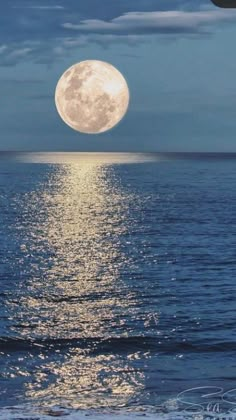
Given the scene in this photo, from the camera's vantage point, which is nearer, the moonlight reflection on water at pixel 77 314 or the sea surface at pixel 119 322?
the sea surface at pixel 119 322

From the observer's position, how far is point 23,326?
40.3 meters

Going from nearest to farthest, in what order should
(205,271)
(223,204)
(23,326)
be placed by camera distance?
(23,326) → (205,271) → (223,204)

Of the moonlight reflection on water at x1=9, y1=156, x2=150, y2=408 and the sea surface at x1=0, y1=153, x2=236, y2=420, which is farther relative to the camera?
the moonlight reflection on water at x1=9, y1=156, x2=150, y2=408

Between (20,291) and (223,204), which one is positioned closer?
(20,291)

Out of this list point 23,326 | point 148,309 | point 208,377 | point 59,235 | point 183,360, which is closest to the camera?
point 208,377

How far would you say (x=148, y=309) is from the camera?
4566 centimetres

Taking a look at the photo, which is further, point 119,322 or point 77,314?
point 77,314

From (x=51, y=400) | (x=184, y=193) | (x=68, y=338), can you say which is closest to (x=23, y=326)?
(x=68, y=338)

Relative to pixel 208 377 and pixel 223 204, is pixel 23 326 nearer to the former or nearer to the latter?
pixel 208 377

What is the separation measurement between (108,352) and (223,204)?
122716 mm

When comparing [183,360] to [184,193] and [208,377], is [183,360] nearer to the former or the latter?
[208,377]

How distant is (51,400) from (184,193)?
16929 centimetres

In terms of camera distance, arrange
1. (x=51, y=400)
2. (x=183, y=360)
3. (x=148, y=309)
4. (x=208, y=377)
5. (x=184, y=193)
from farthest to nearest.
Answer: (x=184, y=193)
(x=148, y=309)
(x=183, y=360)
(x=208, y=377)
(x=51, y=400)

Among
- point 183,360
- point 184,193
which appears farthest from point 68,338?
point 184,193
